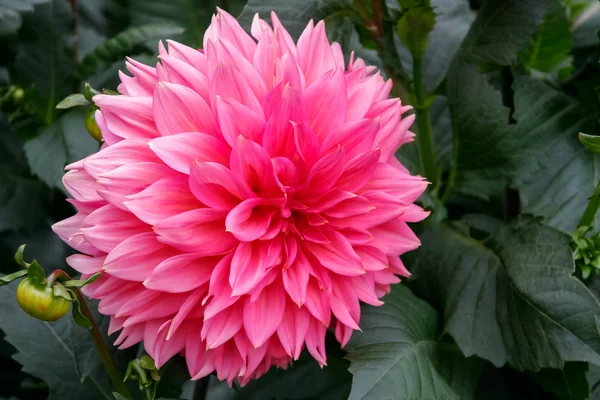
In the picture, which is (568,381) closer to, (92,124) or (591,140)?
(591,140)

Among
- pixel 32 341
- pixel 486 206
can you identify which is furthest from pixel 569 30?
pixel 32 341

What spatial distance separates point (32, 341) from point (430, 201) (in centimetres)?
47

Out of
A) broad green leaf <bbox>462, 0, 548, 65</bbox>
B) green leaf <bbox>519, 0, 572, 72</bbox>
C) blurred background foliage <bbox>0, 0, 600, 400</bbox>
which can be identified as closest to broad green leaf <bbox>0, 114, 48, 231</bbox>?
blurred background foliage <bbox>0, 0, 600, 400</bbox>

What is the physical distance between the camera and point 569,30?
0.95 metres

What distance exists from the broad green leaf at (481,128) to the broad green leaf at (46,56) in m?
0.58

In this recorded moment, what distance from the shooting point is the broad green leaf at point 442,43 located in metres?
0.92

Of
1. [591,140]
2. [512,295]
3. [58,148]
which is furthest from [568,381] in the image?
[58,148]

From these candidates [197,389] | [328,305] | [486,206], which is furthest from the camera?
[486,206]

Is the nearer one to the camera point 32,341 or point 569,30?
point 32,341

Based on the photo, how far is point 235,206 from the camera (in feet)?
1.78

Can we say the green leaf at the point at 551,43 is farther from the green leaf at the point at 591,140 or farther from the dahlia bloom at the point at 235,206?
the dahlia bloom at the point at 235,206

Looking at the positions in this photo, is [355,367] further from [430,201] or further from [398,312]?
[430,201]

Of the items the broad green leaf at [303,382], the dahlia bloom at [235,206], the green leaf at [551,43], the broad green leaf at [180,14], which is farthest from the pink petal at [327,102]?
the broad green leaf at [180,14]

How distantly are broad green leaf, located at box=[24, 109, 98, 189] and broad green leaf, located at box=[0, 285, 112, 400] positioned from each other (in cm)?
19
